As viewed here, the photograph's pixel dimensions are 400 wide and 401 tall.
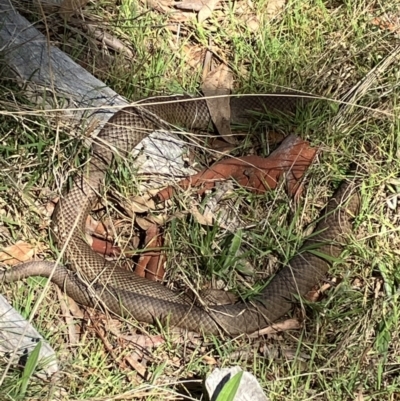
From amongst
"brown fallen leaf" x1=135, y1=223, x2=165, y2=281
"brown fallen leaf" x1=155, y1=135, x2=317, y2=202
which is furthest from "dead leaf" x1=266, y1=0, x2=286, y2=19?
"brown fallen leaf" x1=135, y1=223, x2=165, y2=281

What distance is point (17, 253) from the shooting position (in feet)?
11.0

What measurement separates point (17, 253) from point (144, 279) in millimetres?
534

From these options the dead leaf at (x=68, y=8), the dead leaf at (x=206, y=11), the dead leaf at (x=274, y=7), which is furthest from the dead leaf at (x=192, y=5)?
the dead leaf at (x=68, y=8)

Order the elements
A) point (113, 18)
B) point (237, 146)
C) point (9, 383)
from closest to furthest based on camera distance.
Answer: point (9, 383) → point (237, 146) → point (113, 18)

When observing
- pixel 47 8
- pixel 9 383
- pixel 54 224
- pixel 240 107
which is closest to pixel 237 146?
pixel 240 107

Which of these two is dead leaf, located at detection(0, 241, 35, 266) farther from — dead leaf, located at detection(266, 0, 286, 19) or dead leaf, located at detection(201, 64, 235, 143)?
dead leaf, located at detection(266, 0, 286, 19)

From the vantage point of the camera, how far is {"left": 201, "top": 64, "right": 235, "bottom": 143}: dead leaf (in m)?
3.89

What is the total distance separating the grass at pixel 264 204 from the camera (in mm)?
3059

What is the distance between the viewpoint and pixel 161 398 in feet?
9.64

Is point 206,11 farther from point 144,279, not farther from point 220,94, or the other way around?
point 144,279

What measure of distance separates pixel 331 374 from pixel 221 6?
2.18m

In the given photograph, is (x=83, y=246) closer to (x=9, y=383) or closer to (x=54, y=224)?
(x=54, y=224)

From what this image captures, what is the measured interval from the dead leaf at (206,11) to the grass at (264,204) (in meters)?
0.03

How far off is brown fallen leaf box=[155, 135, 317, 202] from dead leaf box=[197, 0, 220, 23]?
39.5 inches
